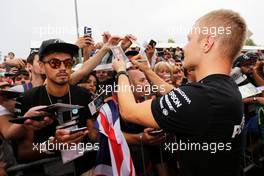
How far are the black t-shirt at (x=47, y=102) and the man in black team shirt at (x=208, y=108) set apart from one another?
105cm

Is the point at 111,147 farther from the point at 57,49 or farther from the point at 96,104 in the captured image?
the point at 57,49

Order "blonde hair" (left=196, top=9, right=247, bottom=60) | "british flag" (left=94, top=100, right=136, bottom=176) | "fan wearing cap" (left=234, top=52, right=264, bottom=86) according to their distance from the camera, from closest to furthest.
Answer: "blonde hair" (left=196, top=9, right=247, bottom=60) → "british flag" (left=94, top=100, right=136, bottom=176) → "fan wearing cap" (left=234, top=52, right=264, bottom=86)

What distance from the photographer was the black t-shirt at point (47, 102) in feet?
9.76

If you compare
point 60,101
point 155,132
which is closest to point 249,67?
point 155,132

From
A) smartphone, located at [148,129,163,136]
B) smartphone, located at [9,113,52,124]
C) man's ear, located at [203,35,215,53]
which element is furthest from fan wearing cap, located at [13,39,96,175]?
man's ear, located at [203,35,215,53]

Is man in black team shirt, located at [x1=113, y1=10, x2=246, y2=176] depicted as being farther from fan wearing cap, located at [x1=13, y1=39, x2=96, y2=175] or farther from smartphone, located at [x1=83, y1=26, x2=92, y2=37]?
smartphone, located at [x1=83, y1=26, x2=92, y2=37]

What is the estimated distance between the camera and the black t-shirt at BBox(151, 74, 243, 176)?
1.93 metres

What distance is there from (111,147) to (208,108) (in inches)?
49.6

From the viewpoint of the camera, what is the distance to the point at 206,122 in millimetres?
1919

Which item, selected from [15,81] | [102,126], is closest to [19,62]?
[15,81]

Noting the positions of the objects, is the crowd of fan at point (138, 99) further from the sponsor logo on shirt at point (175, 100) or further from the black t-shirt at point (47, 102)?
the sponsor logo on shirt at point (175, 100)

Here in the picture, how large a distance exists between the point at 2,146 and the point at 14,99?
452mm

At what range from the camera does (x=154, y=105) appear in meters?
2.06

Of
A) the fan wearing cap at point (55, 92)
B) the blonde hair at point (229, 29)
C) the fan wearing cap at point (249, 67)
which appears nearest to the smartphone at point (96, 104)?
the fan wearing cap at point (55, 92)
